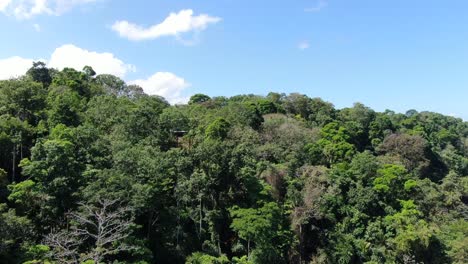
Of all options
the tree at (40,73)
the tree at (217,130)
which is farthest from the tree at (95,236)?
the tree at (40,73)

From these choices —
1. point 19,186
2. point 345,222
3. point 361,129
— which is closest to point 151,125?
point 19,186

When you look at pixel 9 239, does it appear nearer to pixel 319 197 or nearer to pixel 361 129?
pixel 319 197

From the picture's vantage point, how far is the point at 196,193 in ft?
74.6

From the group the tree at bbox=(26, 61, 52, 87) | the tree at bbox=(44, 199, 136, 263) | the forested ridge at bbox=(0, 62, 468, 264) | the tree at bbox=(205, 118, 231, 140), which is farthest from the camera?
the tree at bbox=(26, 61, 52, 87)

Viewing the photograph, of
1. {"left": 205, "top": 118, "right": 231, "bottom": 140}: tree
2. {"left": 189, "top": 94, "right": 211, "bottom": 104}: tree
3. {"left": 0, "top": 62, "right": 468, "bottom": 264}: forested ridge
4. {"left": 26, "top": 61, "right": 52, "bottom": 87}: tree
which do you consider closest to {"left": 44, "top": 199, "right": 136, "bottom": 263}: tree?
{"left": 0, "top": 62, "right": 468, "bottom": 264}: forested ridge

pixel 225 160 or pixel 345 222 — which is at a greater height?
pixel 225 160

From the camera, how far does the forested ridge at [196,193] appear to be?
61.0 feet

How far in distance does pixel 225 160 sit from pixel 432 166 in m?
33.7

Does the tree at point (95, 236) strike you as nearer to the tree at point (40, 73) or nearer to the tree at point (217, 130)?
the tree at point (217, 130)

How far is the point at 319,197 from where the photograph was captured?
26516 millimetres

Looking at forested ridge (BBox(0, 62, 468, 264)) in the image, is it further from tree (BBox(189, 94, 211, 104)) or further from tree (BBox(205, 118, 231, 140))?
tree (BBox(189, 94, 211, 104))

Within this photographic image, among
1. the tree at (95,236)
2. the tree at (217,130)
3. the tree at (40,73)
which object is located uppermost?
the tree at (40,73)

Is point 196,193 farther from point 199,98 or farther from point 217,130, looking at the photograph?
point 199,98

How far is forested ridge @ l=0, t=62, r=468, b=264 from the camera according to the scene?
1858 centimetres
